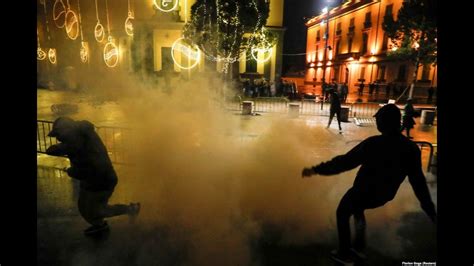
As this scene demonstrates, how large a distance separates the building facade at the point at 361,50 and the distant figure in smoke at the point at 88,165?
71.7ft

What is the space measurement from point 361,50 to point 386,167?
33566 millimetres

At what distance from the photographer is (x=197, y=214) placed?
446 centimetres

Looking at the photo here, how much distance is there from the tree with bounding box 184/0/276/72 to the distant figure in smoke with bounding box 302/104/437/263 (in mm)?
15952

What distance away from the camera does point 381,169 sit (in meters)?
3.04

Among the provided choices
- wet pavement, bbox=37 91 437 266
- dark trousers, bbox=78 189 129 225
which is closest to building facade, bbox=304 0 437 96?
wet pavement, bbox=37 91 437 266

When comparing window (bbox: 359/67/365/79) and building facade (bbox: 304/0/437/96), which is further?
window (bbox: 359/67/365/79)

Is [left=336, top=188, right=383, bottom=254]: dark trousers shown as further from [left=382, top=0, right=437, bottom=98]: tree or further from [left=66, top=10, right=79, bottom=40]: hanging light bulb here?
[left=382, top=0, right=437, bottom=98]: tree

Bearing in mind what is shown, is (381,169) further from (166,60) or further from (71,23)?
(166,60)

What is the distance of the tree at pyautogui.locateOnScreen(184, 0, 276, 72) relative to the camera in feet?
57.9

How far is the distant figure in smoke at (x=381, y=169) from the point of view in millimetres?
2975

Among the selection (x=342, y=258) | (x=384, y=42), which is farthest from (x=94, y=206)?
(x=384, y=42)

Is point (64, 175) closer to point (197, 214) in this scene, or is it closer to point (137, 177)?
point (137, 177)
